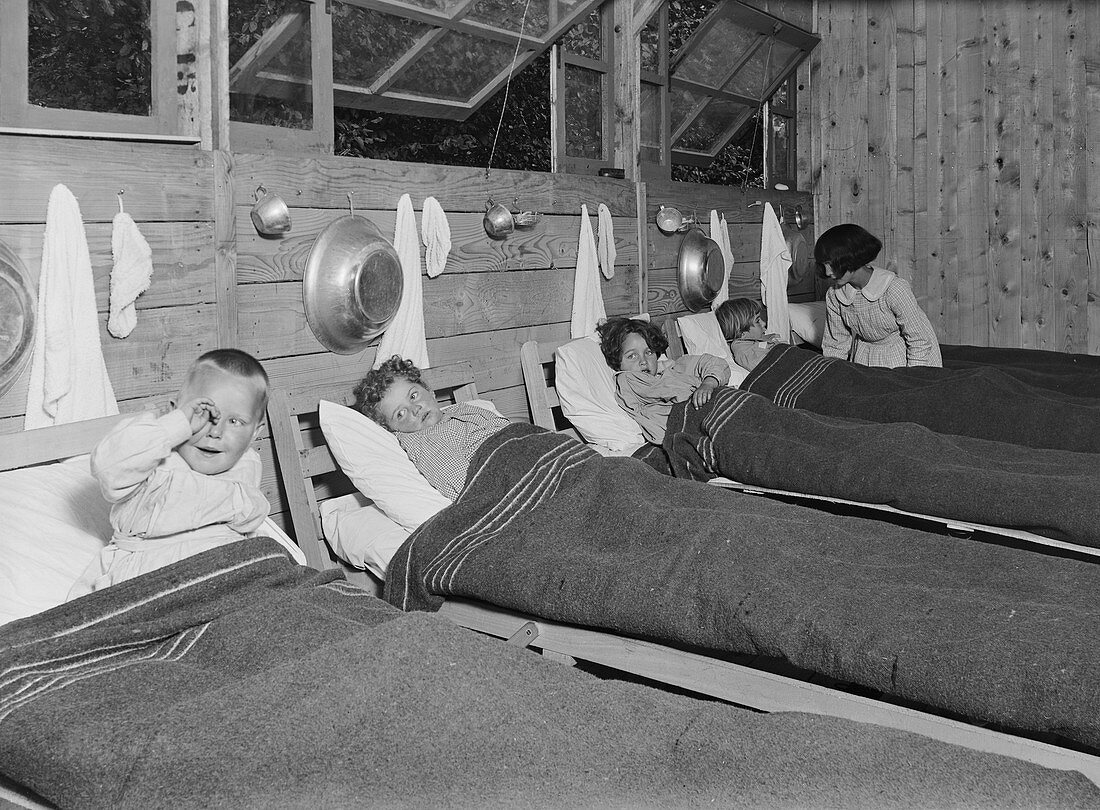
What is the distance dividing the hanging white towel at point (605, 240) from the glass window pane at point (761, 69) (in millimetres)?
1519

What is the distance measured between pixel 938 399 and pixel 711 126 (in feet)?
7.24

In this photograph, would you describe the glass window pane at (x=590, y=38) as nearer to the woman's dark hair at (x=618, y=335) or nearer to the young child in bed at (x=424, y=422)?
the woman's dark hair at (x=618, y=335)

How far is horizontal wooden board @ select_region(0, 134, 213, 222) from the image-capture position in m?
2.06

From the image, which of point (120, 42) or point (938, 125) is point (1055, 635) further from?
point (938, 125)

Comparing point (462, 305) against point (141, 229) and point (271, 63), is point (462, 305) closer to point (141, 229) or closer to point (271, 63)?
point (271, 63)

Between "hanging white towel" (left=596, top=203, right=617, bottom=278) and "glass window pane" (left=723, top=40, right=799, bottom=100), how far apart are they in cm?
152

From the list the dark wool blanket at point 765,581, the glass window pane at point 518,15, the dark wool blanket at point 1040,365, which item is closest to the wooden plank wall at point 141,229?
the dark wool blanket at point 765,581

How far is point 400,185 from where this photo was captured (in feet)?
9.90

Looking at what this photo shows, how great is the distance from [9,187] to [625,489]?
1510 millimetres

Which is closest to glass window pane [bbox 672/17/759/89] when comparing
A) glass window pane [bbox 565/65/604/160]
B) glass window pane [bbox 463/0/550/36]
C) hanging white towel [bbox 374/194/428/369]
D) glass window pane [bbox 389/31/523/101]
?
glass window pane [bbox 565/65/604/160]

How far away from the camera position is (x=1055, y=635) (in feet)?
5.52

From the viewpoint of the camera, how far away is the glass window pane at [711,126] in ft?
16.3

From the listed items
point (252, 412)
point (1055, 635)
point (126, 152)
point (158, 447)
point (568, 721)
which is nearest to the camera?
point (568, 721)

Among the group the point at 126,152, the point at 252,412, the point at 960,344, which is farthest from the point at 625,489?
the point at 960,344
